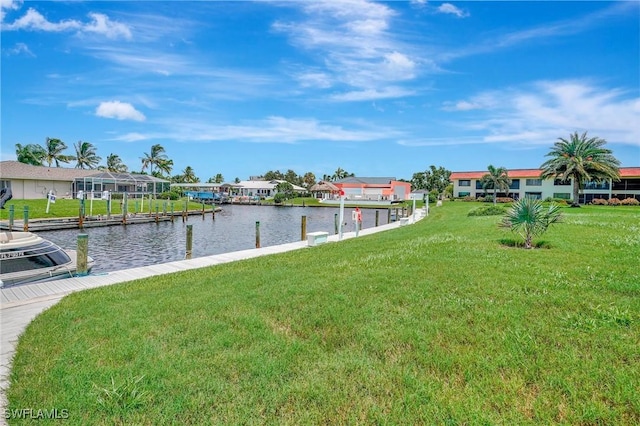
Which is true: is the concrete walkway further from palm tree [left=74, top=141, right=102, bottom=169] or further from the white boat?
palm tree [left=74, top=141, right=102, bottom=169]

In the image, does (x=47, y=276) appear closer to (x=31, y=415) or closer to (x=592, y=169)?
(x=31, y=415)

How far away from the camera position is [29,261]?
1122 centimetres

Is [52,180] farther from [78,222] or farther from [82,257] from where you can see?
[82,257]

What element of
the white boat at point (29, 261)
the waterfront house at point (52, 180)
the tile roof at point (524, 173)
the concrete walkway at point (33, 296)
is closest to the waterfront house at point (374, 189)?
the tile roof at point (524, 173)

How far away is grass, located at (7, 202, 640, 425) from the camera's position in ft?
13.0

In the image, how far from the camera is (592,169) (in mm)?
44938

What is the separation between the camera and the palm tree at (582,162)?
44031 mm

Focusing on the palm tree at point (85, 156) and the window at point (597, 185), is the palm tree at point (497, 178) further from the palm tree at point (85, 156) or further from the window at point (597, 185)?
the palm tree at point (85, 156)

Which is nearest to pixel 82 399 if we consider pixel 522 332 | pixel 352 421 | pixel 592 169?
pixel 352 421

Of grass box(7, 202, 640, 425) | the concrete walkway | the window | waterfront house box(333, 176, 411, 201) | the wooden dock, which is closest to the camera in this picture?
grass box(7, 202, 640, 425)

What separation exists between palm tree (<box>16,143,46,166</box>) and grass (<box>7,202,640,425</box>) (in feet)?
247

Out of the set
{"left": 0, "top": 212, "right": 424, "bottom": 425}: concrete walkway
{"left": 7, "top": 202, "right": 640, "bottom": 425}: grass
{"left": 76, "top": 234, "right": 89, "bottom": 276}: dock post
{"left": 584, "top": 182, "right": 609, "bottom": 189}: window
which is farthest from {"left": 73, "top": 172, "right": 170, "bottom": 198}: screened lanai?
{"left": 584, "top": 182, "right": 609, "bottom": 189}: window

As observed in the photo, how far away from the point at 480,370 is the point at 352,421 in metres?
1.71

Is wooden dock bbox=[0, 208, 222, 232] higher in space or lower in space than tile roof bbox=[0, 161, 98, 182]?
lower
